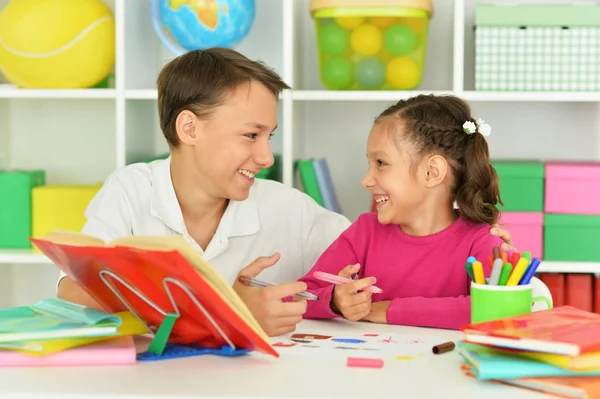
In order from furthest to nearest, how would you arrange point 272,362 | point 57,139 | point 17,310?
point 57,139, point 17,310, point 272,362

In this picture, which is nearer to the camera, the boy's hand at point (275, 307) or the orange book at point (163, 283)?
the orange book at point (163, 283)

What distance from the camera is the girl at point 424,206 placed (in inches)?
62.4

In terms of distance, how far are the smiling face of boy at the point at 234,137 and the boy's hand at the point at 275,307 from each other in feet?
1.45

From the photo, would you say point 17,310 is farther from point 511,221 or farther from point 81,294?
point 511,221

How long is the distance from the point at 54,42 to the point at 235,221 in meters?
0.85

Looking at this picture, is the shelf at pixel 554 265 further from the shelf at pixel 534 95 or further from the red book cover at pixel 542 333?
the red book cover at pixel 542 333

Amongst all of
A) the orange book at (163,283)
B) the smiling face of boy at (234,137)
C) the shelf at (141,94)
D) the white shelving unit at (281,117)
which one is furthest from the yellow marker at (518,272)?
the shelf at (141,94)

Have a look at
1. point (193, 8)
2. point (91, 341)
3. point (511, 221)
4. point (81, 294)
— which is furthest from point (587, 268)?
point (91, 341)

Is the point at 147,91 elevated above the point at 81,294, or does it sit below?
above

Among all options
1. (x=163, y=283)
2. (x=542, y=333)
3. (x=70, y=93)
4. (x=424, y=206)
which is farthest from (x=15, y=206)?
(x=542, y=333)

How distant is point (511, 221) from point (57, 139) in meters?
1.44

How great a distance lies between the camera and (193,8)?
226cm

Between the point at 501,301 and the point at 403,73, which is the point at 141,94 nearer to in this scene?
the point at 403,73

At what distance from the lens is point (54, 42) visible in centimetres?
230
